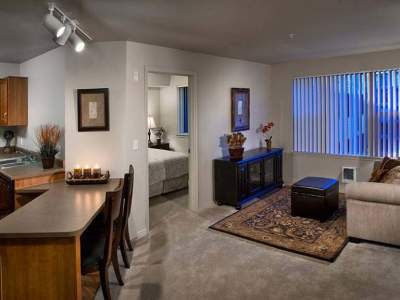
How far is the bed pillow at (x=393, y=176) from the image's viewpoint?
3.84 metres

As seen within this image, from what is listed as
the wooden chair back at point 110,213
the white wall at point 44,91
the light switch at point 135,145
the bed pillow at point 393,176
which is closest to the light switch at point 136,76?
the light switch at point 135,145

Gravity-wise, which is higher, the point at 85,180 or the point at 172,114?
the point at 172,114

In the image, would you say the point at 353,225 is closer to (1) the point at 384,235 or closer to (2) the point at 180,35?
(1) the point at 384,235

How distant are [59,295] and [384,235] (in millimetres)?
3162

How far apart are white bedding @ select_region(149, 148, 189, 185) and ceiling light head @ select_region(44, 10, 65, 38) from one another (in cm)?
313

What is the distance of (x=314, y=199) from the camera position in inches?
171

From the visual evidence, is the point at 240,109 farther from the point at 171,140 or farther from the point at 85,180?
the point at 85,180

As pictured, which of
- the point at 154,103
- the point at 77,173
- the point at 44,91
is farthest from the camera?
the point at 154,103

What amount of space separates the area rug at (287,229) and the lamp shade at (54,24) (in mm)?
2849

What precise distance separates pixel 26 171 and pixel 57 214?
1654 mm

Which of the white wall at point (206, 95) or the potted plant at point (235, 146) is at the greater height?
the white wall at point (206, 95)

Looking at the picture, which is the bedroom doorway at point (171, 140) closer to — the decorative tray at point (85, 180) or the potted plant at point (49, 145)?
the decorative tray at point (85, 180)

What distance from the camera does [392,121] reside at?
5234 millimetres

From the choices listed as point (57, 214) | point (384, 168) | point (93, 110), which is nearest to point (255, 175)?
point (384, 168)
